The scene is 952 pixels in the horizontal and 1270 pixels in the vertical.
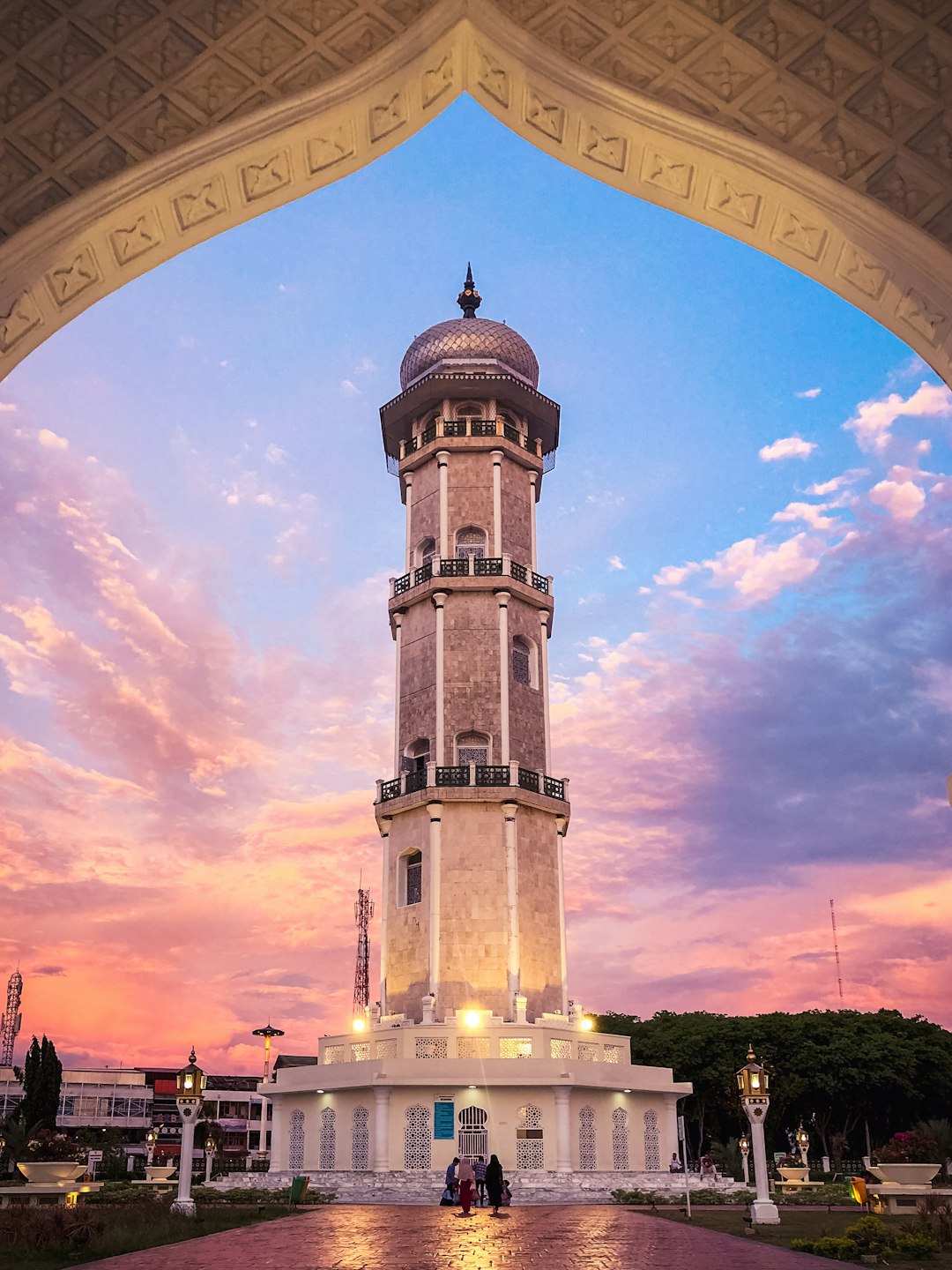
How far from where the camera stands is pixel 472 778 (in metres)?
31.4

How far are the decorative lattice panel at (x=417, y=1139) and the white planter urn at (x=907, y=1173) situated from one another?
12657 mm

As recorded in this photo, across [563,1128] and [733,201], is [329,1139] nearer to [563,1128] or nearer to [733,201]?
[563,1128]

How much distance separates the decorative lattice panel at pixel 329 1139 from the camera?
28.9 meters

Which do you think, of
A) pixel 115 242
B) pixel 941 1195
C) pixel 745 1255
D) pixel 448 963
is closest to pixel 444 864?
pixel 448 963

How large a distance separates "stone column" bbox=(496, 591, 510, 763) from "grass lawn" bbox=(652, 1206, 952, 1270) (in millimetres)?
13473

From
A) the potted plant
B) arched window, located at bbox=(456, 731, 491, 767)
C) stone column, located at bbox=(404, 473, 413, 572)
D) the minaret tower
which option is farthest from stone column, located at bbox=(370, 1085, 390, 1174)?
stone column, located at bbox=(404, 473, 413, 572)

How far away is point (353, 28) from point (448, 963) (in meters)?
27.1

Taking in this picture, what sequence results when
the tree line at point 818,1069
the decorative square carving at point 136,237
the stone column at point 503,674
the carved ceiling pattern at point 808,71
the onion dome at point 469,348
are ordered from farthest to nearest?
the tree line at point 818,1069
the onion dome at point 469,348
the stone column at point 503,674
the decorative square carving at point 136,237
the carved ceiling pattern at point 808,71

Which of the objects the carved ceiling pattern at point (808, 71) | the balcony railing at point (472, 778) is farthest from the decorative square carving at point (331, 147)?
the balcony railing at point (472, 778)

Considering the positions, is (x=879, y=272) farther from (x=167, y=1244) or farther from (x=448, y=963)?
(x=448, y=963)

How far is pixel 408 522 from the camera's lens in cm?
3684

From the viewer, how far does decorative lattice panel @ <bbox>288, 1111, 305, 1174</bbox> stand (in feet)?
97.7

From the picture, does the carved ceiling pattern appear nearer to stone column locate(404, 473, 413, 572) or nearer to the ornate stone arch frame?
the ornate stone arch frame

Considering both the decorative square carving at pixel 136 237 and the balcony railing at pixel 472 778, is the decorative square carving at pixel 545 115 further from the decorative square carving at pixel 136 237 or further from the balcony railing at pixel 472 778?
the balcony railing at pixel 472 778
